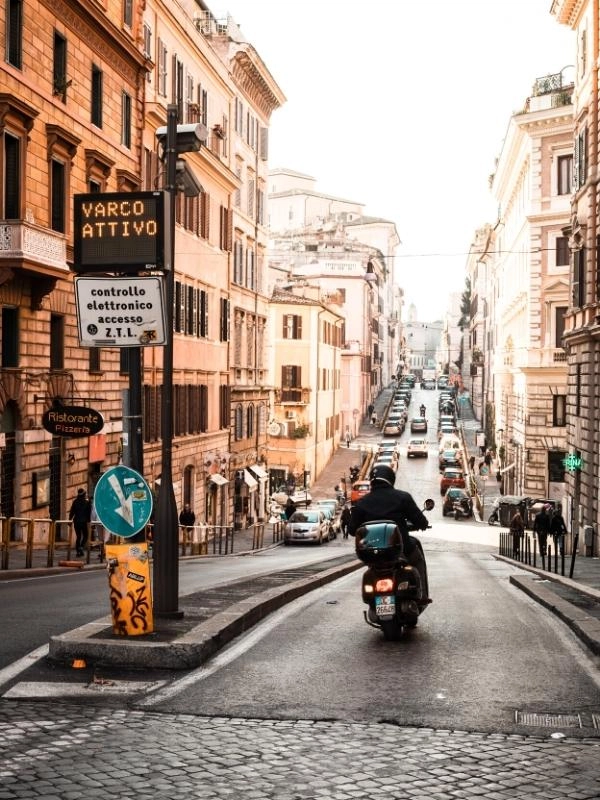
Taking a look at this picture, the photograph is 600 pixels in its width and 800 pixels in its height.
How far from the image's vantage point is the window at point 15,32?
23.8 metres

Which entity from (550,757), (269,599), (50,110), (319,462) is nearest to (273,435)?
(319,462)

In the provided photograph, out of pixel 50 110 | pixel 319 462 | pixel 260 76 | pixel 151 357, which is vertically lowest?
pixel 319 462

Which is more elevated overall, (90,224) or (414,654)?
(90,224)

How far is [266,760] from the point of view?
6672 mm

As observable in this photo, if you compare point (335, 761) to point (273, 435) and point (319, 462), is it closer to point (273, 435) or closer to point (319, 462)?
point (273, 435)

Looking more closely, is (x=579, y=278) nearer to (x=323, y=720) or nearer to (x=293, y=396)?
(x=323, y=720)

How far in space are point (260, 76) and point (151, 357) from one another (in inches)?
880

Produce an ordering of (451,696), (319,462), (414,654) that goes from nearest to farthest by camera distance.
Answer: (451,696) → (414,654) → (319,462)

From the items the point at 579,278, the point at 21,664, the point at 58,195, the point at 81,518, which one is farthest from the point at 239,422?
the point at 21,664

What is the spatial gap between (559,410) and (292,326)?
82.9ft

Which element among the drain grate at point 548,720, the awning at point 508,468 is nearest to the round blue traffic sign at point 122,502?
the drain grate at point 548,720

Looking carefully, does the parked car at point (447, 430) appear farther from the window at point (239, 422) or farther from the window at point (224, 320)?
the window at point (224, 320)

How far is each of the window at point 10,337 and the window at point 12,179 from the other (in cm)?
201

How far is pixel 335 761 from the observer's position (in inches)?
263
